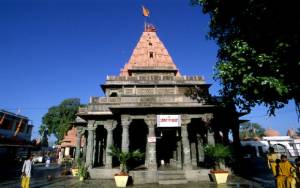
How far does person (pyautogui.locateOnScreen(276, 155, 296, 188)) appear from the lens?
834cm

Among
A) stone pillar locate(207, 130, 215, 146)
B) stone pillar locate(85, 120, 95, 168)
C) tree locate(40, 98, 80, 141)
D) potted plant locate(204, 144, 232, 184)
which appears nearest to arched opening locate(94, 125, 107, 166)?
stone pillar locate(85, 120, 95, 168)

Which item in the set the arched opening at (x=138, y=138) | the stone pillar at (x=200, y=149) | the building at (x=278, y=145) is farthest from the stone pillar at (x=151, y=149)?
the building at (x=278, y=145)

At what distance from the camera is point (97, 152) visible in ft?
81.0

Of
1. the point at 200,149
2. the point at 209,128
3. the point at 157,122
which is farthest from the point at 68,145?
the point at 209,128

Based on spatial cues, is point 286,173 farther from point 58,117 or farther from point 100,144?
point 58,117

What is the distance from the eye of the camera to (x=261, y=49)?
35.8 feet

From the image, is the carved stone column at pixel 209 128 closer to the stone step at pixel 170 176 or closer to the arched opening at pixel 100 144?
the stone step at pixel 170 176

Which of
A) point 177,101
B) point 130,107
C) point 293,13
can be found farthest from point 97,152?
point 293,13

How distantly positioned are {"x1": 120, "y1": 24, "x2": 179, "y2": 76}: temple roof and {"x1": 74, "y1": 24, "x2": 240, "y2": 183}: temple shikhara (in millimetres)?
532

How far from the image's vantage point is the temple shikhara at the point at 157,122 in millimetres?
15891

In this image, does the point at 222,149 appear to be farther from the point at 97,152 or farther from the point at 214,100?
the point at 97,152

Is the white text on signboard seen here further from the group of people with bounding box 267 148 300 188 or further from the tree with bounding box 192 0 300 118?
the group of people with bounding box 267 148 300 188

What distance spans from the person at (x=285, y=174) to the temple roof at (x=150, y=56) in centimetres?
1989

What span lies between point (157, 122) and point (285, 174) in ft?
29.1
